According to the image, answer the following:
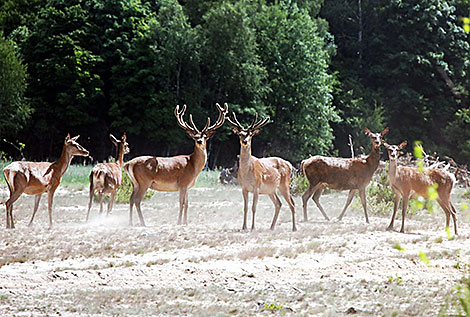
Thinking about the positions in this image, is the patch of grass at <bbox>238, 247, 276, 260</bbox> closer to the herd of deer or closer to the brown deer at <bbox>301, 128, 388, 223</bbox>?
the herd of deer

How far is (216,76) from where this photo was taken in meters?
37.5

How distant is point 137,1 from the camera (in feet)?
129

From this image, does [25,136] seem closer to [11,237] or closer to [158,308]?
[11,237]

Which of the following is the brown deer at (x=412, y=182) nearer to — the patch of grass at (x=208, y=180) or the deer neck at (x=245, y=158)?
the deer neck at (x=245, y=158)

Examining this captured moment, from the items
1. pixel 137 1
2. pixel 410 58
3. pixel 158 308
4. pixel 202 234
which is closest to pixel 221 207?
pixel 202 234

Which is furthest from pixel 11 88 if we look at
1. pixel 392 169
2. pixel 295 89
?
pixel 392 169

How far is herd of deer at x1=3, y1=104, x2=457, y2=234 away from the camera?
13.7 meters

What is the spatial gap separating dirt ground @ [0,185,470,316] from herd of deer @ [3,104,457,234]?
71cm

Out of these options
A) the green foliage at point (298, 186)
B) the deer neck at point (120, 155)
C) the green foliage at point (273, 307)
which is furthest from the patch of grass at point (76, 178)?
the green foliage at point (273, 307)

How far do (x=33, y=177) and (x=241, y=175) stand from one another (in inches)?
165

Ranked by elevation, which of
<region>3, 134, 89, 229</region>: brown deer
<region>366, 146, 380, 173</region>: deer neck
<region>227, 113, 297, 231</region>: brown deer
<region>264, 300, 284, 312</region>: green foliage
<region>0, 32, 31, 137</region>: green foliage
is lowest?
<region>264, 300, 284, 312</region>: green foliage

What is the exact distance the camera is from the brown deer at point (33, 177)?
44.2 ft

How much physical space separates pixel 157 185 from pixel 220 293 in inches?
252

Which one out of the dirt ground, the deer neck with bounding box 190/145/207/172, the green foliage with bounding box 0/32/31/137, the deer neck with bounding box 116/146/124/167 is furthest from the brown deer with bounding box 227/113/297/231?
the green foliage with bounding box 0/32/31/137
